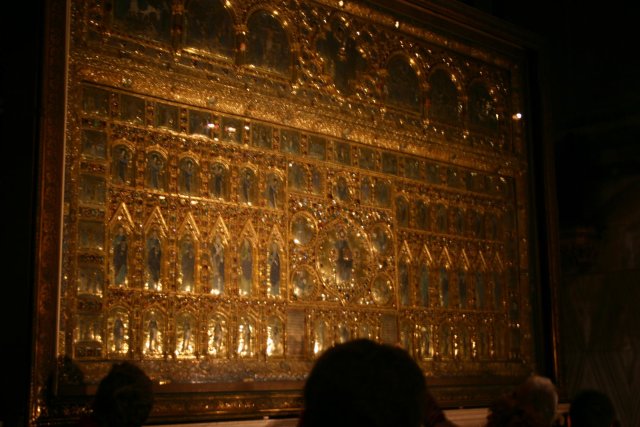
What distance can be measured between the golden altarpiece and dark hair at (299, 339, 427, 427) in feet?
15.8

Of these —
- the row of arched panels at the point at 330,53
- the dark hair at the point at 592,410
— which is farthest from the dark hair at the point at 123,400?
the row of arched panels at the point at 330,53

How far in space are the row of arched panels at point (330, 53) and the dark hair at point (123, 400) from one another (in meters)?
3.47

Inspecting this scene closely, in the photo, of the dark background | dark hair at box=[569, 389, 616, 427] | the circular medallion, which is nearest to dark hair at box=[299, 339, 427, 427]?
dark hair at box=[569, 389, 616, 427]

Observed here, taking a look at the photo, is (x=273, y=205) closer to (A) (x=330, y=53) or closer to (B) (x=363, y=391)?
(A) (x=330, y=53)

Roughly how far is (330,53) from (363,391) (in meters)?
7.32

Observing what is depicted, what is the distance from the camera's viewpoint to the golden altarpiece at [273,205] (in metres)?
6.95

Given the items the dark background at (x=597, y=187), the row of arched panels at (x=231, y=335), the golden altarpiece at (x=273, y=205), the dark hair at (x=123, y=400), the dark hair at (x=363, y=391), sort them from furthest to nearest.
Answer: the dark background at (x=597, y=187), the golden altarpiece at (x=273, y=205), the row of arched panels at (x=231, y=335), the dark hair at (x=123, y=400), the dark hair at (x=363, y=391)

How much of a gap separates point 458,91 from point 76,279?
536 cm

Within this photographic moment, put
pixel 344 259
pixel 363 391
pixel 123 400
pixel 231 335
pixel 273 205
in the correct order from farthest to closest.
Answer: pixel 344 259 < pixel 273 205 < pixel 231 335 < pixel 123 400 < pixel 363 391

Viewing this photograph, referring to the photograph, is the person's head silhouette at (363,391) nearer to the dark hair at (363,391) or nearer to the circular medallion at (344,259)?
the dark hair at (363,391)

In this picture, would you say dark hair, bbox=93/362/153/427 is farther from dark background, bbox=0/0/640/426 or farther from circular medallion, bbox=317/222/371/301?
dark background, bbox=0/0/640/426

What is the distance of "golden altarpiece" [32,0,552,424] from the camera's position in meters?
6.95

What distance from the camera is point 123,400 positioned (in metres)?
Result: 4.71

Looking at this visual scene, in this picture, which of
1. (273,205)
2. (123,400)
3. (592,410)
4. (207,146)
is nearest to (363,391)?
(123,400)
